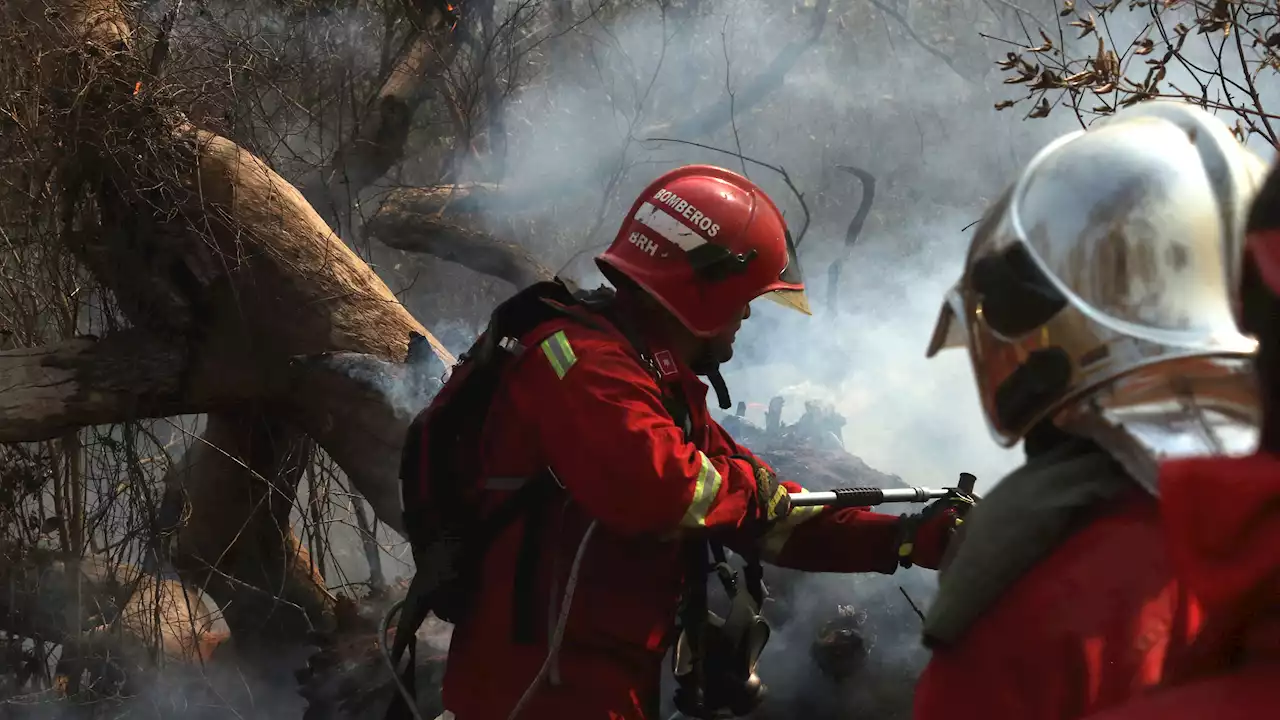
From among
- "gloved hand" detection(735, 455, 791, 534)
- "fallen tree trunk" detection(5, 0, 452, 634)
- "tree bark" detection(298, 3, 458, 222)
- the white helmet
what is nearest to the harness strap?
"gloved hand" detection(735, 455, 791, 534)

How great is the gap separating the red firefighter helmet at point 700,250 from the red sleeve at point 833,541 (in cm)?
39

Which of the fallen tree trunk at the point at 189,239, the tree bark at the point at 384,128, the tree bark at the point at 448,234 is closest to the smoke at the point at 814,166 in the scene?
the tree bark at the point at 384,128

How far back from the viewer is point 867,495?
2.52m

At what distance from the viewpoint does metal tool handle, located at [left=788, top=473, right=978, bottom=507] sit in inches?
96.0

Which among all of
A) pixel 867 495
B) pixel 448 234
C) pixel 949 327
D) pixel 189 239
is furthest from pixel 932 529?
pixel 448 234

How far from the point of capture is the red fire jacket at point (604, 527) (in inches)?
86.3

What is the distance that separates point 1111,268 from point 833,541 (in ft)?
4.31

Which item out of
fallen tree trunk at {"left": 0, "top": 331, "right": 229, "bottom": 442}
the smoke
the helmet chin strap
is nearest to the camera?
the helmet chin strap

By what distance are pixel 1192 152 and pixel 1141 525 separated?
0.59 m

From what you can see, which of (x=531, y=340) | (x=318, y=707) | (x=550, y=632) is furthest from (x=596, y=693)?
(x=318, y=707)

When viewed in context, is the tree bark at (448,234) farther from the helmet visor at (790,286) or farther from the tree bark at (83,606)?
the helmet visor at (790,286)

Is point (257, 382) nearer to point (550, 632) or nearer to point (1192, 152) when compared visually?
point (550, 632)

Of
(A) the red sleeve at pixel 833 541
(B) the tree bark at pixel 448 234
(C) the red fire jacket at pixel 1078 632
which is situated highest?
(B) the tree bark at pixel 448 234

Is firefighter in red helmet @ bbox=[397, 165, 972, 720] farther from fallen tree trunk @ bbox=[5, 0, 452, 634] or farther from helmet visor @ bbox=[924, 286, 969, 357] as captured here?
fallen tree trunk @ bbox=[5, 0, 452, 634]
